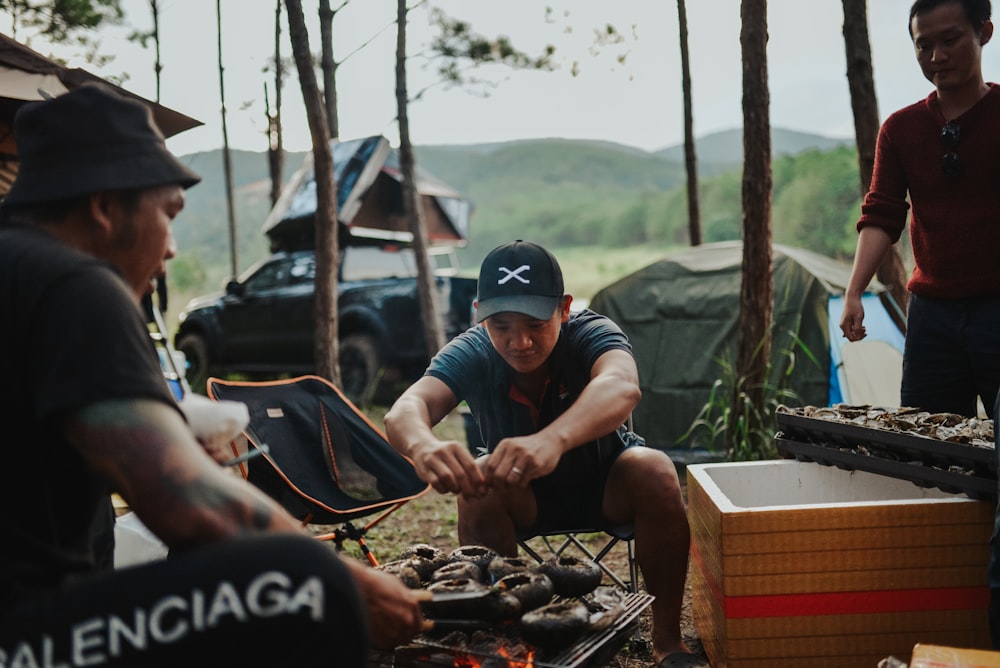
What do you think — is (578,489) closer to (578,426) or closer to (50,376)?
(578,426)

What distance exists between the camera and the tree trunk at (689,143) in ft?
30.4

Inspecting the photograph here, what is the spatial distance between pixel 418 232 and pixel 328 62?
8.86 ft

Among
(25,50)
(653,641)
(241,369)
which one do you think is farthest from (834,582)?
(241,369)

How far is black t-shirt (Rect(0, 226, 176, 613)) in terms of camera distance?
1300mm

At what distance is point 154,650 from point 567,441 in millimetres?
1288

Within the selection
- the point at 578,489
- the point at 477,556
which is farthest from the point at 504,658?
the point at 578,489

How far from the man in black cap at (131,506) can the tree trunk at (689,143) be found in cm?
822

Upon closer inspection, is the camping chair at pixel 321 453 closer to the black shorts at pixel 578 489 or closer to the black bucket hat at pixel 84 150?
the black shorts at pixel 578 489

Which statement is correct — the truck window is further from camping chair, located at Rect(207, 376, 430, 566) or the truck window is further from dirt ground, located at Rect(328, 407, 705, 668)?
camping chair, located at Rect(207, 376, 430, 566)

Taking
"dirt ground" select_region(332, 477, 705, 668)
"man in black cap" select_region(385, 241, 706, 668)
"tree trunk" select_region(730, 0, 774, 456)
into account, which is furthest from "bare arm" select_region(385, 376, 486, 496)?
"tree trunk" select_region(730, 0, 774, 456)

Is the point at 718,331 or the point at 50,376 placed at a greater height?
the point at 50,376

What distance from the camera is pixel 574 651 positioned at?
2029 millimetres

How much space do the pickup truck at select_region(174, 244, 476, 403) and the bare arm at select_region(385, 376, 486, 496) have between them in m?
6.15

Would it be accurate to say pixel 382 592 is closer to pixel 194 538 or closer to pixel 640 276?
pixel 194 538
